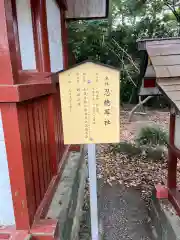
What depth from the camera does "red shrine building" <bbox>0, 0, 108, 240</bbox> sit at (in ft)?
5.84

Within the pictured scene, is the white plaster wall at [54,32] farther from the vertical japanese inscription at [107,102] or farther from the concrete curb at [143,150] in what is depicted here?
the concrete curb at [143,150]

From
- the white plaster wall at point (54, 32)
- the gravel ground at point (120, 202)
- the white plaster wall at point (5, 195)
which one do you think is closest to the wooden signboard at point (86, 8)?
the white plaster wall at point (54, 32)

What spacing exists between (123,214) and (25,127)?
303 cm

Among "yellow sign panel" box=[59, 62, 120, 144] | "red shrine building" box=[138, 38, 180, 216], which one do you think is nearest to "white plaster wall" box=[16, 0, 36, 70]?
"yellow sign panel" box=[59, 62, 120, 144]

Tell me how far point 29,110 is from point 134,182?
3958 mm

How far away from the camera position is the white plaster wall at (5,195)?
6.48ft

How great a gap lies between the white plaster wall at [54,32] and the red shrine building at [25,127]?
77 millimetres

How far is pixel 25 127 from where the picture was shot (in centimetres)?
203

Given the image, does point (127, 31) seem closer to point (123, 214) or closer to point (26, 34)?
point (123, 214)

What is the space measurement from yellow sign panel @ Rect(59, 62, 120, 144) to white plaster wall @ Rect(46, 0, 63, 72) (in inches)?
64.2

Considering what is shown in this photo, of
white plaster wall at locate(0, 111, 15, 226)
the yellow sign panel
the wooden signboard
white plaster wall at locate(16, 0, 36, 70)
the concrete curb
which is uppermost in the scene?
the wooden signboard

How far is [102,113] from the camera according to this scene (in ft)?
5.97

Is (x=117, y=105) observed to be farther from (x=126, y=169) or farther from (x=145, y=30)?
(x=145, y=30)

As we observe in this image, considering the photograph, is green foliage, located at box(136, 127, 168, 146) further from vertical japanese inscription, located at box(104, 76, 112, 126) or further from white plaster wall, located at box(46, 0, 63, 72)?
vertical japanese inscription, located at box(104, 76, 112, 126)
